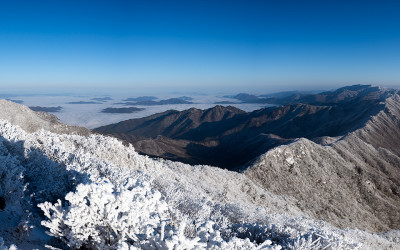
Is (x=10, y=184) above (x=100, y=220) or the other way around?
the other way around

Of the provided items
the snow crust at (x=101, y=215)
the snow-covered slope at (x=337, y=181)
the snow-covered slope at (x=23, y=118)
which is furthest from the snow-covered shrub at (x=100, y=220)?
the snow-covered slope at (x=23, y=118)

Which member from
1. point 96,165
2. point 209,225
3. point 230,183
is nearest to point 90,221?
point 209,225

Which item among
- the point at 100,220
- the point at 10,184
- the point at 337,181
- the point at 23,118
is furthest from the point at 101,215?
the point at 23,118

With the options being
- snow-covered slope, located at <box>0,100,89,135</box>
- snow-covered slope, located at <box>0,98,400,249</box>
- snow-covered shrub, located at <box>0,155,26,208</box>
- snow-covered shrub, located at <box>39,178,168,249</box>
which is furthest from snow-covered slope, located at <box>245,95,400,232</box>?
snow-covered slope, located at <box>0,100,89,135</box>

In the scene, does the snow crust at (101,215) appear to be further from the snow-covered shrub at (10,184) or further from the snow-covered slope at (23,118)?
the snow-covered slope at (23,118)

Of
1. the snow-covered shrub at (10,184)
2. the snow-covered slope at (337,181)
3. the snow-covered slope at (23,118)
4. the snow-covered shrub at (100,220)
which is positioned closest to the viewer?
the snow-covered shrub at (100,220)

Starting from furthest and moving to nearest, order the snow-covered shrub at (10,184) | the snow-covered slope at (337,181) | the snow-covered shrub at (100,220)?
the snow-covered slope at (337,181) < the snow-covered shrub at (10,184) < the snow-covered shrub at (100,220)

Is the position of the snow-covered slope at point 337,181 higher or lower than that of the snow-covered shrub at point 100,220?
lower

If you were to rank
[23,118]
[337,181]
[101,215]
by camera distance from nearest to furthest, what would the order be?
[101,215], [337,181], [23,118]

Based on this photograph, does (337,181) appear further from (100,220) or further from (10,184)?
(10,184)
